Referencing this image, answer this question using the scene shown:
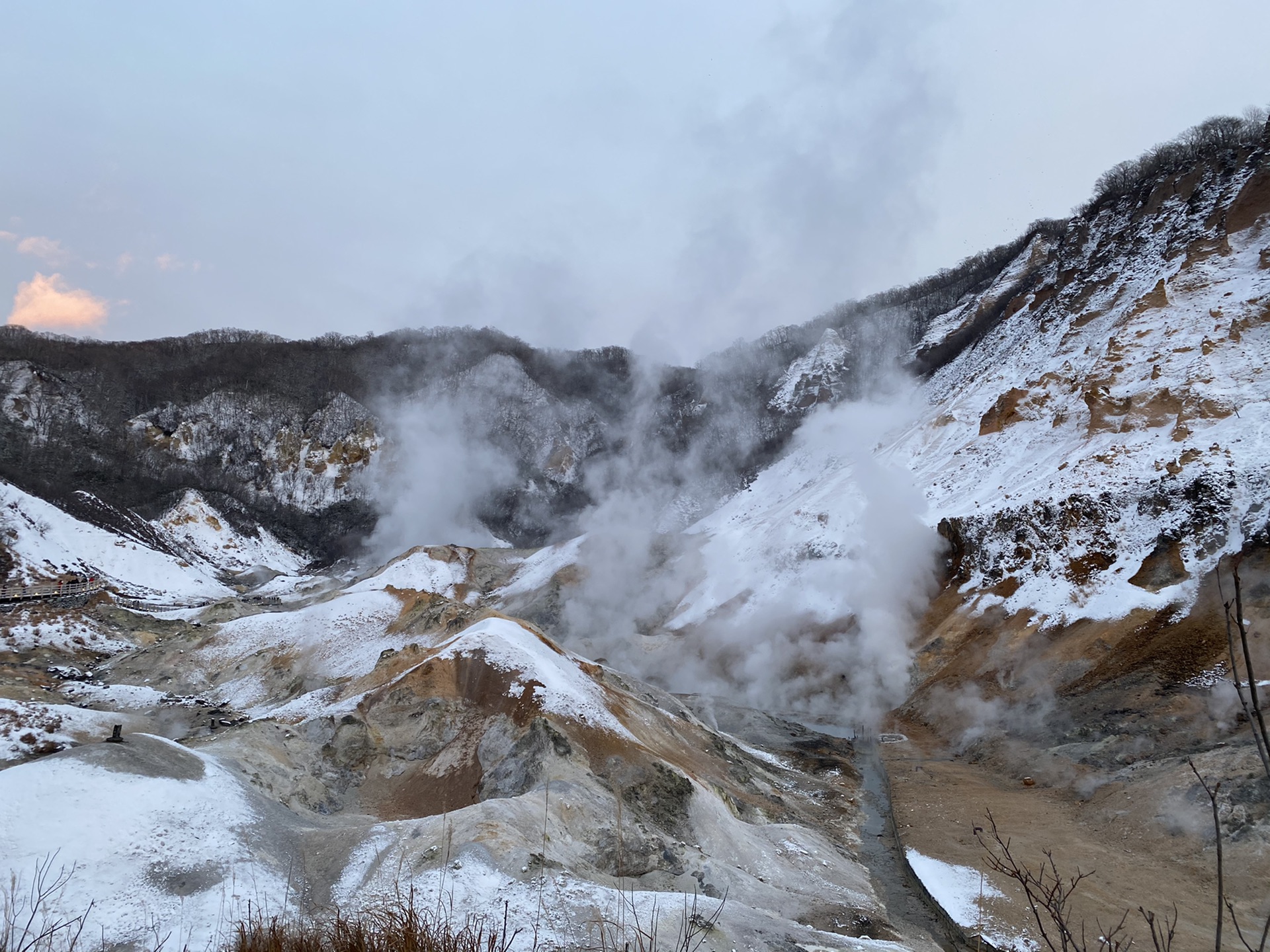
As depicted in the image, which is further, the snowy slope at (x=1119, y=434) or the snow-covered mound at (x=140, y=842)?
the snowy slope at (x=1119, y=434)

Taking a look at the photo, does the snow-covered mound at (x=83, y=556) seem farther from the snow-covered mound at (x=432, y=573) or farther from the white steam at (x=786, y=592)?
the white steam at (x=786, y=592)

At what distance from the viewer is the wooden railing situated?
135 ft

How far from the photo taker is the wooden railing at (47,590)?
41188 mm

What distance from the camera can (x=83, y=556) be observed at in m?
50.2

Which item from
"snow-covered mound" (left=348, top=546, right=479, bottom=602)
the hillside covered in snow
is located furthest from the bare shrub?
"snow-covered mound" (left=348, top=546, right=479, bottom=602)

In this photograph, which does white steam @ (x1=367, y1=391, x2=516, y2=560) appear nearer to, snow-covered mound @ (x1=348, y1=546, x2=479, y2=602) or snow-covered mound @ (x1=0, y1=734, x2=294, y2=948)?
snow-covered mound @ (x1=348, y1=546, x2=479, y2=602)

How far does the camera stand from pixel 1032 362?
49.5 metres

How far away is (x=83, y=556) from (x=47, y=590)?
7.20 meters

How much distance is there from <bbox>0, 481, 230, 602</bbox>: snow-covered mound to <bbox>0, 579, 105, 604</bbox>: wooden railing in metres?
0.96

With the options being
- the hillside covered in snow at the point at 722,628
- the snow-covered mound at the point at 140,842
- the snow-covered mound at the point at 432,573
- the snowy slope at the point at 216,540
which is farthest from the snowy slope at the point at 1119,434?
the snowy slope at the point at 216,540

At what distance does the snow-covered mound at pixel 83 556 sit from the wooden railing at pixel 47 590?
964mm

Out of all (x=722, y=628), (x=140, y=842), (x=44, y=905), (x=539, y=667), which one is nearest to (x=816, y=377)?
(x=722, y=628)

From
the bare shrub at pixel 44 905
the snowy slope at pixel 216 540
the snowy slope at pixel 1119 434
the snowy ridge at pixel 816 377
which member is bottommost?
the bare shrub at pixel 44 905

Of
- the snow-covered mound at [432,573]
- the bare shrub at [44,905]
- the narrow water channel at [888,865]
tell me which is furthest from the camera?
the snow-covered mound at [432,573]
